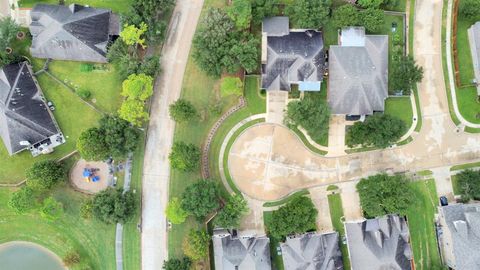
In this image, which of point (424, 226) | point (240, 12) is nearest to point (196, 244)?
point (240, 12)

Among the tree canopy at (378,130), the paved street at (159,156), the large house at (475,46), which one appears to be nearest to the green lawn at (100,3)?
the paved street at (159,156)

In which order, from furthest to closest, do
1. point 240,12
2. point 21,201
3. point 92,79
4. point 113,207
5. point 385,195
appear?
point 92,79
point 113,207
point 385,195
point 21,201
point 240,12

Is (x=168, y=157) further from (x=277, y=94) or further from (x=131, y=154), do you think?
(x=277, y=94)

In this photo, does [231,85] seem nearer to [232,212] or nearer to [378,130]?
[232,212]

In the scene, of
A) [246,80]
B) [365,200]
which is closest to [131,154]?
[246,80]

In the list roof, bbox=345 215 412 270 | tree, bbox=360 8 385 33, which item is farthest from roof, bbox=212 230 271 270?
tree, bbox=360 8 385 33

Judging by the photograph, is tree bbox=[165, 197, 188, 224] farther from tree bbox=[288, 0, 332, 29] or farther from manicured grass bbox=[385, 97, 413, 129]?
manicured grass bbox=[385, 97, 413, 129]
